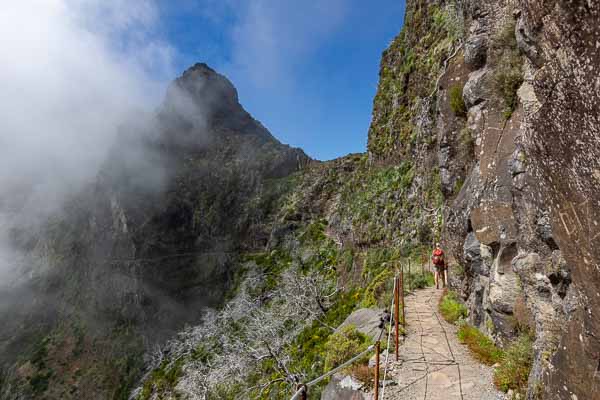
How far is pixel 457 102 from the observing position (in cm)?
1128

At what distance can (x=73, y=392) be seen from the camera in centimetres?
6262

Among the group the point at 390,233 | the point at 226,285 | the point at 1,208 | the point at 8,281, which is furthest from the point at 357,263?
the point at 1,208

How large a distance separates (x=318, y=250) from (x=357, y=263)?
762 inches

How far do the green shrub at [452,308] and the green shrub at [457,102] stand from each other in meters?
5.91

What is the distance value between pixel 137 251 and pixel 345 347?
265 ft

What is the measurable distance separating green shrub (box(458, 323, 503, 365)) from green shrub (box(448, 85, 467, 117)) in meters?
6.71

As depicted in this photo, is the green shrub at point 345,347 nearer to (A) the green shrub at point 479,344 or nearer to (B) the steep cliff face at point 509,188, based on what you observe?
(A) the green shrub at point 479,344

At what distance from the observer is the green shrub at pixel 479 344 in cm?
695

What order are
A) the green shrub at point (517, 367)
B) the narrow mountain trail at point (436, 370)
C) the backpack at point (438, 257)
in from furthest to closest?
the backpack at point (438, 257) < the narrow mountain trail at point (436, 370) < the green shrub at point (517, 367)

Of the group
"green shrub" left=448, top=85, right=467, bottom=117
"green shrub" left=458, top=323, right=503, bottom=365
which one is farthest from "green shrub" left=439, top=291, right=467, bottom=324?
"green shrub" left=448, top=85, right=467, bottom=117

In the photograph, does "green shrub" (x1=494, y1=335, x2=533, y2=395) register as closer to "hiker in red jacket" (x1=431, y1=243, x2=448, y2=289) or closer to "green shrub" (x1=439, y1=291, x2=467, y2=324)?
"green shrub" (x1=439, y1=291, x2=467, y2=324)

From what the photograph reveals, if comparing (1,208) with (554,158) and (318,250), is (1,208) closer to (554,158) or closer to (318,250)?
(318,250)

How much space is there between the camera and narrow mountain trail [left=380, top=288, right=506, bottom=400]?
20.2 feet

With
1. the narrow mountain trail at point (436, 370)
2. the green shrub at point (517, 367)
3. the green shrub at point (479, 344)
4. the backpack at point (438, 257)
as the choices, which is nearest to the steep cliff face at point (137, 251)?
the backpack at point (438, 257)
